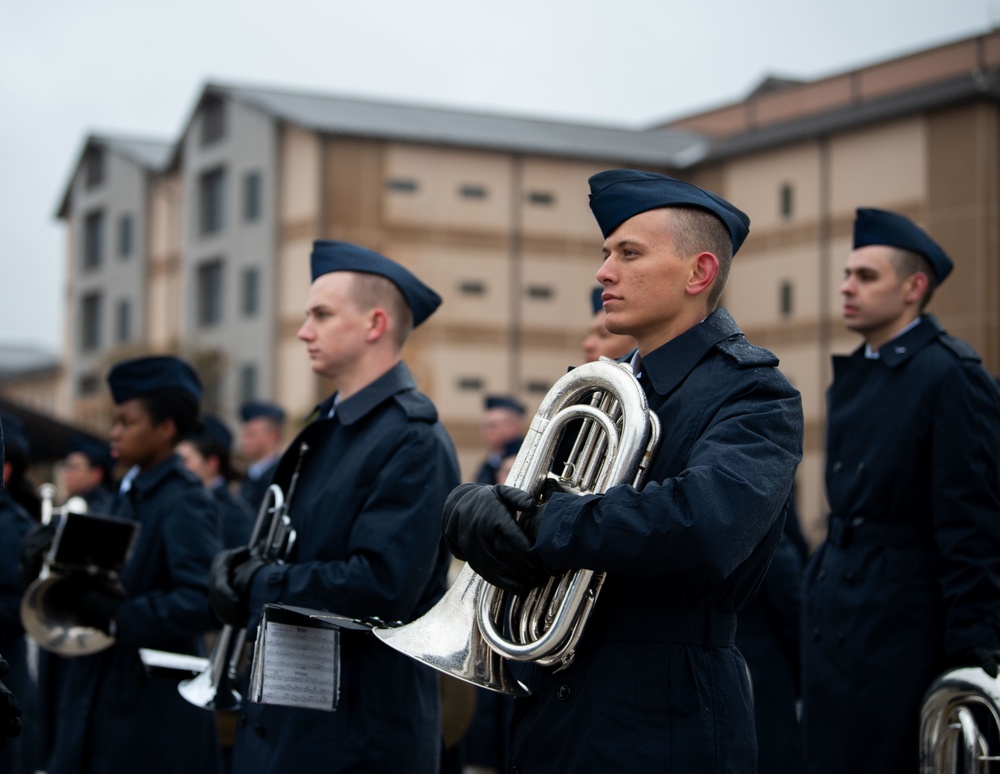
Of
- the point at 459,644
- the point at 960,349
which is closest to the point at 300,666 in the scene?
the point at 459,644

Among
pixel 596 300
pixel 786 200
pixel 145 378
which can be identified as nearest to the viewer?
pixel 145 378

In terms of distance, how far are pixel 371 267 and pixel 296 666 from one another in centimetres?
165

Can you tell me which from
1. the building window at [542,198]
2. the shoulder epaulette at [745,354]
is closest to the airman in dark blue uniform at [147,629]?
the shoulder epaulette at [745,354]

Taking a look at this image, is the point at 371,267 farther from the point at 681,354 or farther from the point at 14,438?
the point at 14,438

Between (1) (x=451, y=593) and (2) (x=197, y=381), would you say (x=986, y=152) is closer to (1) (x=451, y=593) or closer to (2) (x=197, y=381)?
(2) (x=197, y=381)

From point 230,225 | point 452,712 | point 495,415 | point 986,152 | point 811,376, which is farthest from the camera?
point 230,225

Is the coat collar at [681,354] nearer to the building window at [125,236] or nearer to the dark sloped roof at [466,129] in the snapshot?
the dark sloped roof at [466,129]

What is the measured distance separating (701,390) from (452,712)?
3.46 meters

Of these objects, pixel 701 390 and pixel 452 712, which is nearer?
pixel 701 390

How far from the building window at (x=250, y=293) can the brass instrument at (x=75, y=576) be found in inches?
1441

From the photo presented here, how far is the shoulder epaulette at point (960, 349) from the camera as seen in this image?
6.04 m

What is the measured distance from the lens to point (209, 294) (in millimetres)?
45969

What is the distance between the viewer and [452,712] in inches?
279

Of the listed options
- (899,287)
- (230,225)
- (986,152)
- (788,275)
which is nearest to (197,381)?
(899,287)
